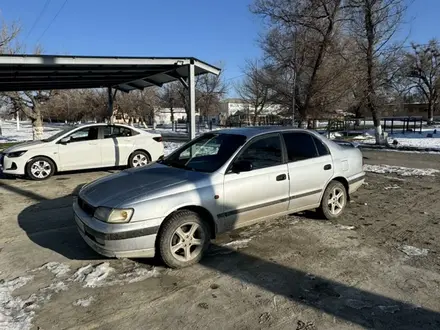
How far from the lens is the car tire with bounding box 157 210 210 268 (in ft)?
12.6

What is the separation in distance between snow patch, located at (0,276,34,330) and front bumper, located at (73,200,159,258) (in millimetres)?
852

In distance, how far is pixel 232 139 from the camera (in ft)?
16.2

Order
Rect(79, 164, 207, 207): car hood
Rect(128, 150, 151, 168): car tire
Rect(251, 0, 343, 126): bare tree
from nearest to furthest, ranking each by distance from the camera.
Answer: Rect(79, 164, 207, 207): car hood
Rect(128, 150, 151, 168): car tire
Rect(251, 0, 343, 126): bare tree

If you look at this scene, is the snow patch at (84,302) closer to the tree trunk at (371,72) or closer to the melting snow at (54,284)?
the melting snow at (54,284)

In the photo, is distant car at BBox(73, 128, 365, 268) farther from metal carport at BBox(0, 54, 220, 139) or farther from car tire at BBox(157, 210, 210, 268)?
metal carport at BBox(0, 54, 220, 139)

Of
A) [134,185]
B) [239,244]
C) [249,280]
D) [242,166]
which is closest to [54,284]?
[134,185]

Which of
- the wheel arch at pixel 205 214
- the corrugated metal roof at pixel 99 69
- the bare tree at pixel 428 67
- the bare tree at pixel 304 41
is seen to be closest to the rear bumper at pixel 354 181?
the wheel arch at pixel 205 214

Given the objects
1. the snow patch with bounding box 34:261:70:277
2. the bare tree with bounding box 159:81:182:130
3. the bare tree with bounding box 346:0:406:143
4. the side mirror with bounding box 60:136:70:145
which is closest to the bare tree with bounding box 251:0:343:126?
the bare tree with bounding box 346:0:406:143

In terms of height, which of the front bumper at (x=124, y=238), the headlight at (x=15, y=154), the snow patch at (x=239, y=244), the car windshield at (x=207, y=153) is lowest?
the snow patch at (x=239, y=244)

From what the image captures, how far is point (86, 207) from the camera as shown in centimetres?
408

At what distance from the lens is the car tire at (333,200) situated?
5.53 m

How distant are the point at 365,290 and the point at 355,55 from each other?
19.7 m

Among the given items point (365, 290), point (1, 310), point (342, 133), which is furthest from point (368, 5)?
point (1, 310)

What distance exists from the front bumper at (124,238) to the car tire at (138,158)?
6.96m
